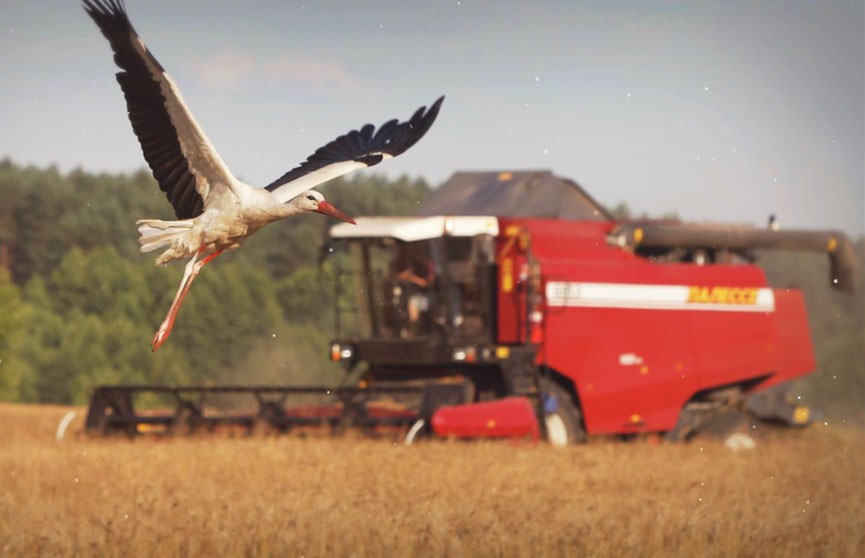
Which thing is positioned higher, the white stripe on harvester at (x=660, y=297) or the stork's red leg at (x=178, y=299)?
the stork's red leg at (x=178, y=299)

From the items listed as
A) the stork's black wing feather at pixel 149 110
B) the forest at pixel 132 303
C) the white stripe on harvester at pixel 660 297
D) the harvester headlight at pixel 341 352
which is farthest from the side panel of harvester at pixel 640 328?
the forest at pixel 132 303

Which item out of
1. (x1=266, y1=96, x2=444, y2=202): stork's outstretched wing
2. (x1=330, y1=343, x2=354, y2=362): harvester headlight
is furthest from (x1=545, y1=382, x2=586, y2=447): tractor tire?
(x1=266, y1=96, x2=444, y2=202): stork's outstretched wing

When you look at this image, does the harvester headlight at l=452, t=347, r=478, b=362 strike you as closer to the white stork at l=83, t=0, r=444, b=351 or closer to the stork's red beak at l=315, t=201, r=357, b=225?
the white stork at l=83, t=0, r=444, b=351

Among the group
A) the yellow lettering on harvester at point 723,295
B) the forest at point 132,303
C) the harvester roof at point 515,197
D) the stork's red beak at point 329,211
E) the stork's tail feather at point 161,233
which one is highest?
the stork's red beak at point 329,211

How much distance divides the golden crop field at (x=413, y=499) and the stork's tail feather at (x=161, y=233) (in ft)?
7.41

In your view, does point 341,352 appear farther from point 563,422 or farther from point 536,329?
point 563,422

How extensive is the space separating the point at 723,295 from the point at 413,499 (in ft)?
36.2

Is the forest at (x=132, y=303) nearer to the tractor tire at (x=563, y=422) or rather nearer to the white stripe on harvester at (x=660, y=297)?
the white stripe on harvester at (x=660, y=297)

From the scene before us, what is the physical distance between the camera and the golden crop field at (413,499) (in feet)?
37.0

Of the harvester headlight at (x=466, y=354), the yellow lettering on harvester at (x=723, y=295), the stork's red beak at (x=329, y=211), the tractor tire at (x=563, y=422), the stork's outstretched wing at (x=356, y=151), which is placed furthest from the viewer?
the yellow lettering on harvester at (x=723, y=295)

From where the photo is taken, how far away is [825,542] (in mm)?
12305

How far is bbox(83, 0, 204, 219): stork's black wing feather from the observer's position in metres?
9.52

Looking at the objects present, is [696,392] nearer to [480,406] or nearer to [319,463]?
[480,406]

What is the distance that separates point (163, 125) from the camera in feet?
32.3
